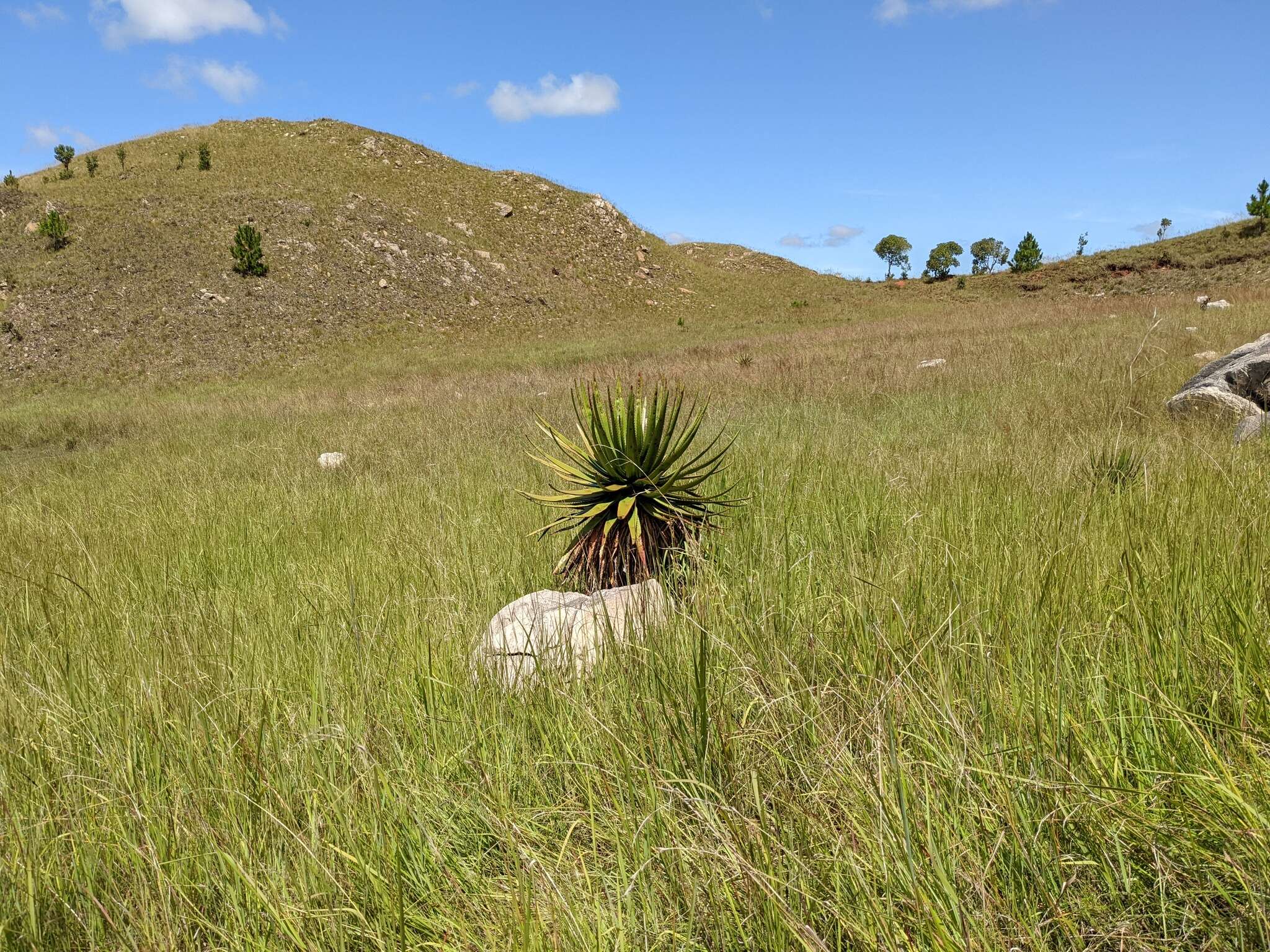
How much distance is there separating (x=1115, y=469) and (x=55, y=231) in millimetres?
36767

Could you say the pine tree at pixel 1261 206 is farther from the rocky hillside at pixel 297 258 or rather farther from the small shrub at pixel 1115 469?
the small shrub at pixel 1115 469

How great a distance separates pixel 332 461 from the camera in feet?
24.7

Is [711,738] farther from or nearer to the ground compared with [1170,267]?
nearer to the ground

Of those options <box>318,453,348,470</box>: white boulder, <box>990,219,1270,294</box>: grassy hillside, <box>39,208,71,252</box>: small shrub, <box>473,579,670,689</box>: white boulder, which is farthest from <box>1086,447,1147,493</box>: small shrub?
<box>39,208,71,252</box>: small shrub

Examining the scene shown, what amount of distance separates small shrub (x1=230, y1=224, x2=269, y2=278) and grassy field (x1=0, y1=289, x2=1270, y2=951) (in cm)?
2831

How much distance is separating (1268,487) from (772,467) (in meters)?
2.46

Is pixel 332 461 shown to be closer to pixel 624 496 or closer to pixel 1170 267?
pixel 624 496

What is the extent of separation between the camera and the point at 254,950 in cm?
135

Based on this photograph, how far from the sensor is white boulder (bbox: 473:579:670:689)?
2.21 m

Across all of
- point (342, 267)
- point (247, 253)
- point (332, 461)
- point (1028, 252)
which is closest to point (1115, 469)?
point (332, 461)

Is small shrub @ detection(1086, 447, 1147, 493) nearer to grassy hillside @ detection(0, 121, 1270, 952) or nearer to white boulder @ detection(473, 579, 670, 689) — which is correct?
grassy hillside @ detection(0, 121, 1270, 952)

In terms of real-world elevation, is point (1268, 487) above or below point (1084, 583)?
above

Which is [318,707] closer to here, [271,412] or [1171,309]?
[271,412]

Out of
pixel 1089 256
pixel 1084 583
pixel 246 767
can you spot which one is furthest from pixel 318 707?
pixel 1089 256
